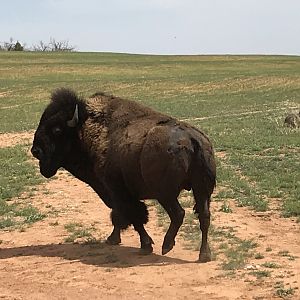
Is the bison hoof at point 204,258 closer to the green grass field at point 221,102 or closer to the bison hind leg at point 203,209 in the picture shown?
the bison hind leg at point 203,209

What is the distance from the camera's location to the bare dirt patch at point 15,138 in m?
22.6

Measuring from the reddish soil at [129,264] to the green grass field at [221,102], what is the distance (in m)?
1.55

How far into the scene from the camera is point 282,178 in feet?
46.0

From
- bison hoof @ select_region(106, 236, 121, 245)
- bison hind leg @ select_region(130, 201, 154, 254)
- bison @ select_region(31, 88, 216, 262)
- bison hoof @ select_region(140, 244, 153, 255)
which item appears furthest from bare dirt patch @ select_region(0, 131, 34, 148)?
bison hoof @ select_region(140, 244, 153, 255)

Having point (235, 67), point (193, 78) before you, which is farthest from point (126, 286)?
point (235, 67)

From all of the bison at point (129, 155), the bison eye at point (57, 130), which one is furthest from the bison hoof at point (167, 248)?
the bison eye at point (57, 130)

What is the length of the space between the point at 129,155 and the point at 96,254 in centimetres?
148

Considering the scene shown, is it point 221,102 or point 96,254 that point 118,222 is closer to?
point 96,254

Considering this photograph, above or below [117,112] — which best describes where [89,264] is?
below

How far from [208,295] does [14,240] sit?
13.9ft

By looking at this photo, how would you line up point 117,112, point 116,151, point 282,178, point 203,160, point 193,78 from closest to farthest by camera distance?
point 203,160 < point 116,151 < point 117,112 < point 282,178 < point 193,78

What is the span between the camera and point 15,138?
24.1 meters

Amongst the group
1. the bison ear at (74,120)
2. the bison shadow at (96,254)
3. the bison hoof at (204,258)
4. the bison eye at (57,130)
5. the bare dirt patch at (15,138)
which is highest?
the bison ear at (74,120)

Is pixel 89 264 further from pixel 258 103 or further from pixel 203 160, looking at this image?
pixel 258 103
